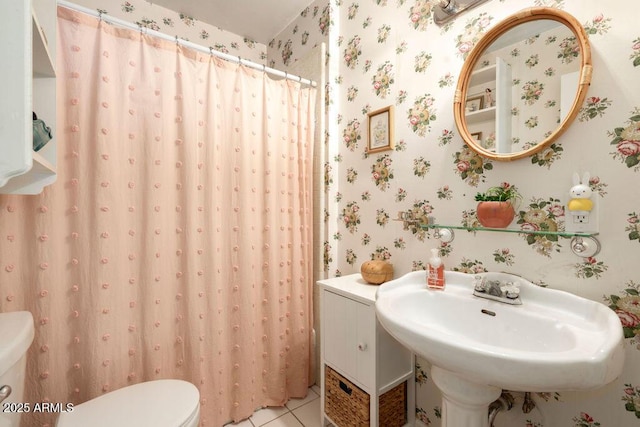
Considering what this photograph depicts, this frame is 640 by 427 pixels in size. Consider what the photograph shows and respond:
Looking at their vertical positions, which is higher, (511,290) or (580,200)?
(580,200)

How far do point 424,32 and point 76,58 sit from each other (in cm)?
148

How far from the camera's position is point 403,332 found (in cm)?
74

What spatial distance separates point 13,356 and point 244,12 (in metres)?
2.09

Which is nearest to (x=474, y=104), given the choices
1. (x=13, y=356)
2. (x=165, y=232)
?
(x=165, y=232)

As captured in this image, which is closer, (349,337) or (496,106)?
(496,106)

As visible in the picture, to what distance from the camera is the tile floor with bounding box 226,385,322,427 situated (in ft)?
4.85

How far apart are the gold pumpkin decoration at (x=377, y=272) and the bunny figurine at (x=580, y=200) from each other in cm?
73

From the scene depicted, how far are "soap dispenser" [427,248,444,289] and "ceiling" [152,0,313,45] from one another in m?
1.80

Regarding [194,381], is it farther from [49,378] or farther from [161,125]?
[161,125]

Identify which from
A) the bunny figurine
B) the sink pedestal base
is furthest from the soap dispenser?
the bunny figurine

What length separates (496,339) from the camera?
92 cm

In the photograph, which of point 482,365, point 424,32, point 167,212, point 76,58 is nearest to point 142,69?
point 76,58

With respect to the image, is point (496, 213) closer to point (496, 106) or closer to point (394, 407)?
point (496, 106)

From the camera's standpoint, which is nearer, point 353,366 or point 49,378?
point 49,378
